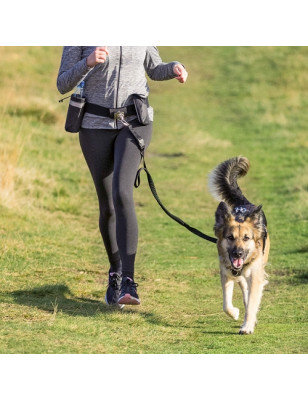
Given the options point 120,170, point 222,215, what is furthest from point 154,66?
point 222,215

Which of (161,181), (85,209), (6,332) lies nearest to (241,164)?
(6,332)

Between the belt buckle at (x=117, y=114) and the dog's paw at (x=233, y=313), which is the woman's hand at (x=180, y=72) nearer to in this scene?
the belt buckle at (x=117, y=114)

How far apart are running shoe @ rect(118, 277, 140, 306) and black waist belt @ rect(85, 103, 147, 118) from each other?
1.22 meters

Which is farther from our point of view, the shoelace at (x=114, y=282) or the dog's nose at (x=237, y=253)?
the shoelace at (x=114, y=282)

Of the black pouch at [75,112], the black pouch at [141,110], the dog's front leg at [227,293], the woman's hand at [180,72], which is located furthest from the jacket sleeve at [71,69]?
the dog's front leg at [227,293]

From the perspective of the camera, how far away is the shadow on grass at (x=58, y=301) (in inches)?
244

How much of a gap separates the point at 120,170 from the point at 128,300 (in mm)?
951

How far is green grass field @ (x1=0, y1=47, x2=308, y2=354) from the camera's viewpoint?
5.64 metres

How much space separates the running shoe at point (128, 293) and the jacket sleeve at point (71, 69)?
1.49 meters

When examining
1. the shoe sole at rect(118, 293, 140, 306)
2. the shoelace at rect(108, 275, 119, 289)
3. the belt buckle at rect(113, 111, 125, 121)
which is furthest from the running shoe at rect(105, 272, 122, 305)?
the belt buckle at rect(113, 111, 125, 121)

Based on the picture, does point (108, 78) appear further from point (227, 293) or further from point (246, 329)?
point (246, 329)

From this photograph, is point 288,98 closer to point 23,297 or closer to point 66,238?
point 66,238

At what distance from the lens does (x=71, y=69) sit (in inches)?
231

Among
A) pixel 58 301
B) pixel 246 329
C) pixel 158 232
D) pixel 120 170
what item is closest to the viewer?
pixel 246 329
